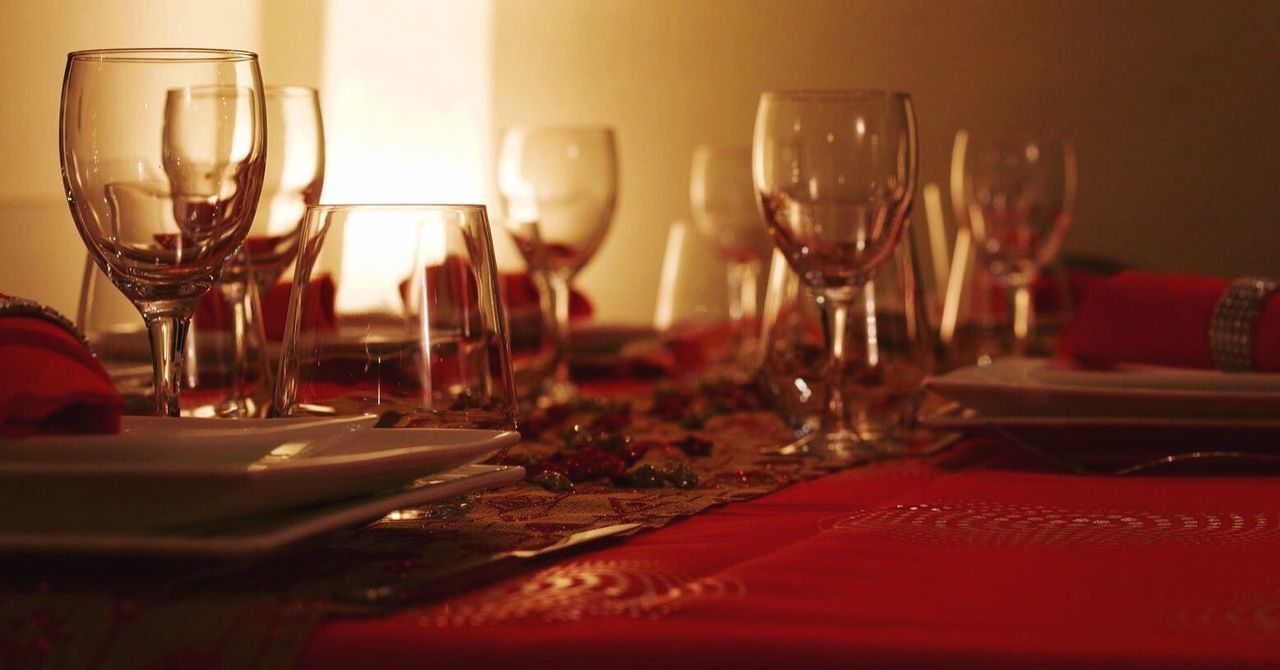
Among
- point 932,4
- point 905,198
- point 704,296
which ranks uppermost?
point 932,4

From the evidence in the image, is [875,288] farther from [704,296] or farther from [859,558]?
[704,296]

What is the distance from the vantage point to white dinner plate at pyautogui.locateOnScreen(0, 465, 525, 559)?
0.54 m

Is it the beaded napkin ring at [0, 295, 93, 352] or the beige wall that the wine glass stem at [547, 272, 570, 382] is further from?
the beige wall

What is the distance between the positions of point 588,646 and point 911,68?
3893 millimetres

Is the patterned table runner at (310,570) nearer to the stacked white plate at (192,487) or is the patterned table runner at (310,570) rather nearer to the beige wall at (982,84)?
the stacked white plate at (192,487)

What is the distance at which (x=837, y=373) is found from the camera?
3.60ft

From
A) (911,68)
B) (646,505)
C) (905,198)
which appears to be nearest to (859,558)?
(646,505)

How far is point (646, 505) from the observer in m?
0.79

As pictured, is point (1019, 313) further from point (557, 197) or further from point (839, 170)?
point (839, 170)

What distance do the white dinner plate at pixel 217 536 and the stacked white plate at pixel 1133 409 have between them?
488 millimetres

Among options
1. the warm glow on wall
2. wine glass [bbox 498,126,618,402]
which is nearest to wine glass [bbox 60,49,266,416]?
wine glass [bbox 498,126,618,402]

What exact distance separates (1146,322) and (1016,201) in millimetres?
958

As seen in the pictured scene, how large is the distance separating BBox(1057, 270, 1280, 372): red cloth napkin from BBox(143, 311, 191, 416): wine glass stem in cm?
66

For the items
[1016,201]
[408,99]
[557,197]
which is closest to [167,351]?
[557,197]
